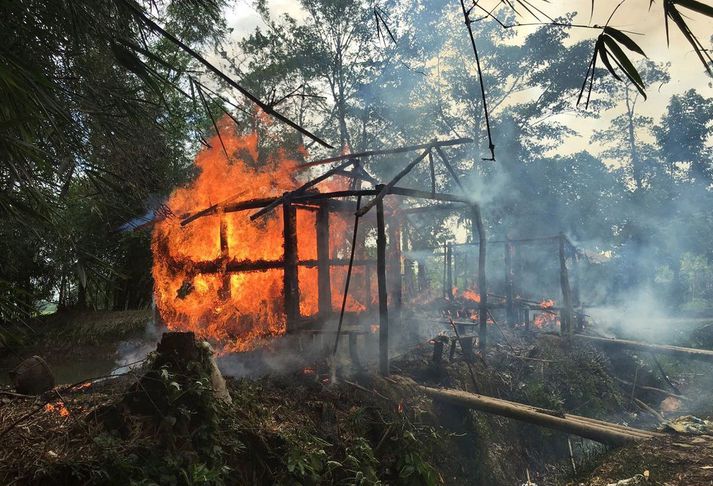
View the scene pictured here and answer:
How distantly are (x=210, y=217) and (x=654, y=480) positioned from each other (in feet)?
34.7

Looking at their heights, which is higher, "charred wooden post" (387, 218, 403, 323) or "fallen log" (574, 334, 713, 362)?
"charred wooden post" (387, 218, 403, 323)

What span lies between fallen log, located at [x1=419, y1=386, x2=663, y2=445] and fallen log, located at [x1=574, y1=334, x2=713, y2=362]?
19.4 ft

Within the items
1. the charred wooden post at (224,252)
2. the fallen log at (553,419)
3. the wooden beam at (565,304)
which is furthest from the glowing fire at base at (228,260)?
the wooden beam at (565,304)

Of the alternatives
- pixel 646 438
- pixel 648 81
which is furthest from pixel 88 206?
pixel 648 81

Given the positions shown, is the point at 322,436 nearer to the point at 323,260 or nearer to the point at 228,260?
the point at 323,260

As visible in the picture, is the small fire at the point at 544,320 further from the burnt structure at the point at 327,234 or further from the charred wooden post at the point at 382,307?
the charred wooden post at the point at 382,307

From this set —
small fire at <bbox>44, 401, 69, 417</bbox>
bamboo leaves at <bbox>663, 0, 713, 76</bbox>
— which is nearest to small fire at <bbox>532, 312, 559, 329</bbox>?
small fire at <bbox>44, 401, 69, 417</bbox>

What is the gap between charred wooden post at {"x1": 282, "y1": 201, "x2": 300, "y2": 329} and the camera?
9.67m

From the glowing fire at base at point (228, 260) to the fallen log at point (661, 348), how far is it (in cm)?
810

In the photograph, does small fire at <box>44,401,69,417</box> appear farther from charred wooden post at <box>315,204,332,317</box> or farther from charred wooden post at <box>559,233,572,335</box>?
charred wooden post at <box>559,233,572,335</box>

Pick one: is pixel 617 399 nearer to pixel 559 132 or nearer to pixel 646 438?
pixel 646 438

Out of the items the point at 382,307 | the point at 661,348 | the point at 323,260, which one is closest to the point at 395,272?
the point at 323,260

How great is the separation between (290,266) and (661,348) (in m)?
10.5

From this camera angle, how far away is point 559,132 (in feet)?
95.8
